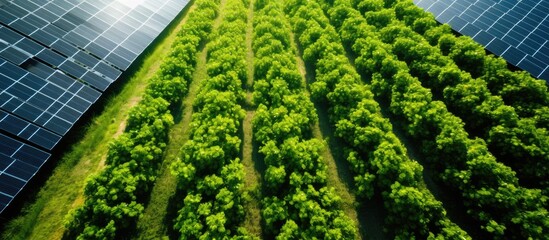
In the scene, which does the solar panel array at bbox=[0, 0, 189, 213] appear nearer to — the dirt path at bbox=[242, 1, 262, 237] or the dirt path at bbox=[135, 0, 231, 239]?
the dirt path at bbox=[135, 0, 231, 239]

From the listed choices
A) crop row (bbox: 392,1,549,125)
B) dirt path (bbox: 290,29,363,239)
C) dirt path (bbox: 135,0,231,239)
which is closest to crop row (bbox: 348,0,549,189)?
crop row (bbox: 392,1,549,125)

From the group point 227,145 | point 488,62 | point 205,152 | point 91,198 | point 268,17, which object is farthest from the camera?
point 268,17

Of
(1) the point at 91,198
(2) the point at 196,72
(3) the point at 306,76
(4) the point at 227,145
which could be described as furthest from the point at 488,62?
(1) the point at 91,198

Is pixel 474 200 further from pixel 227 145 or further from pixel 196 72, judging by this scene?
pixel 196 72

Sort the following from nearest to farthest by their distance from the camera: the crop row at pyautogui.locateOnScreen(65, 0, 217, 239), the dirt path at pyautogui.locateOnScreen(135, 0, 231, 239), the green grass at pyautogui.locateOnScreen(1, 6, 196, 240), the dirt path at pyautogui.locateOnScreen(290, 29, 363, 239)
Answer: the crop row at pyautogui.locateOnScreen(65, 0, 217, 239), the green grass at pyautogui.locateOnScreen(1, 6, 196, 240), the dirt path at pyautogui.locateOnScreen(135, 0, 231, 239), the dirt path at pyautogui.locateOnScreen(290, 29, 363, 239)

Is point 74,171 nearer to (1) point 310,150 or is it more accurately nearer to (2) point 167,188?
(2) point 167,188

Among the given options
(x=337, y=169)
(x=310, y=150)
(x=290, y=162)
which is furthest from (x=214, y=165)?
(x=337, y=169)
